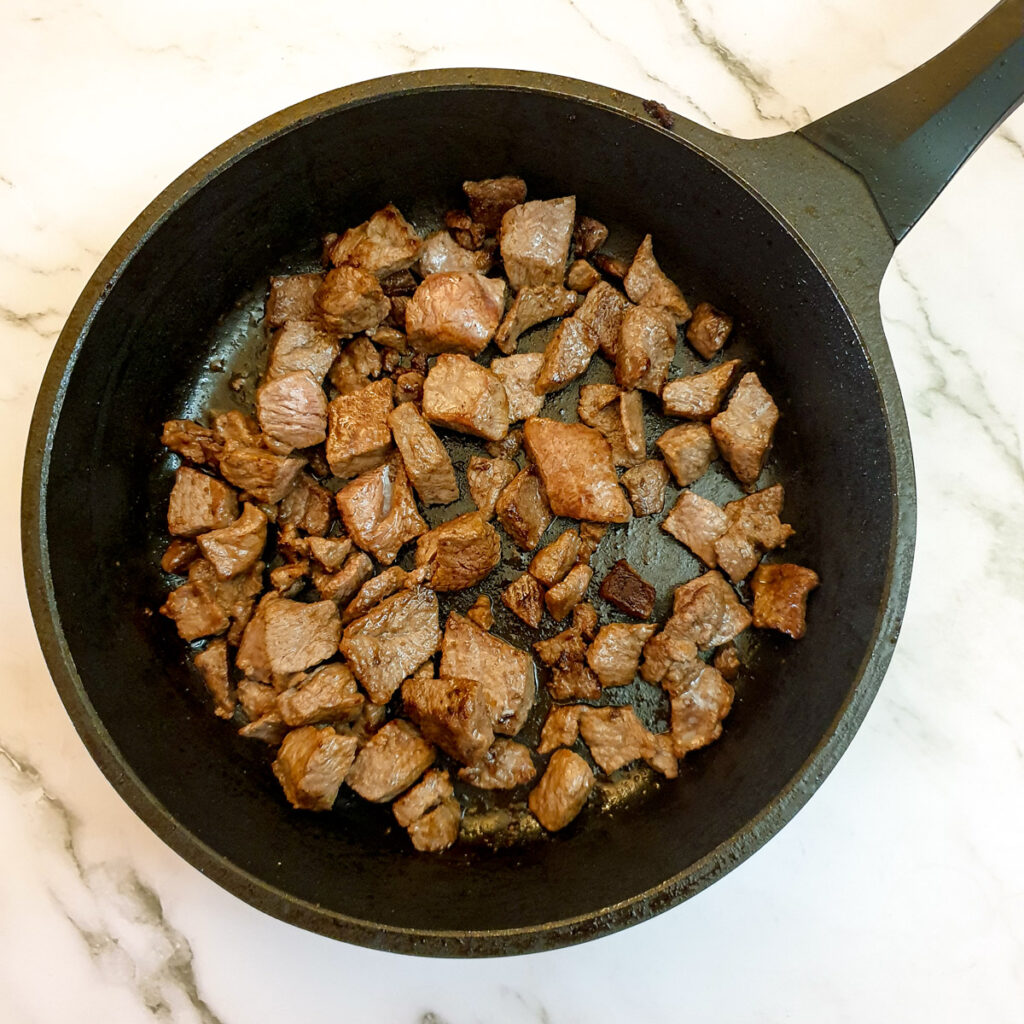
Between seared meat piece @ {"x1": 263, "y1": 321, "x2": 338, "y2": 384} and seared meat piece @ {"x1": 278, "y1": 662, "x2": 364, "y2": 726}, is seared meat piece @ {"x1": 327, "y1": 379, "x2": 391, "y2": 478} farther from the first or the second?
seared meat piece @ {"x1": 278, "y1": 662, "x2": 364, "y2": 726}

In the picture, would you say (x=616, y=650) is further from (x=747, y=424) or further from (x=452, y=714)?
(x=747, y=424)

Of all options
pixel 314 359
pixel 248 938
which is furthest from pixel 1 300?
pixel 248 938

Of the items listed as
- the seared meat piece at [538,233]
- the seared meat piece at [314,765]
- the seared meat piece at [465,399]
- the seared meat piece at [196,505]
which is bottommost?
the seared meat piece at [314,765]

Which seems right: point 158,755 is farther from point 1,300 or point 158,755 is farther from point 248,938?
point 1,300

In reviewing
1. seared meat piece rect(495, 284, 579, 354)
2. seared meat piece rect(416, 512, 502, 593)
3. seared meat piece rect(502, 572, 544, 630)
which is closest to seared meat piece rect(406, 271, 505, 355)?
seared meat piece rect(495, 284, 579, 354)

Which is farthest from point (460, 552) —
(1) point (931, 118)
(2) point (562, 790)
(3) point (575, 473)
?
(1) point (931, 118)

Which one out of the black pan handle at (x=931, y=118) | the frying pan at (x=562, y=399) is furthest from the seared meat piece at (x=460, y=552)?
the black pan handle at (x=931, y=118)

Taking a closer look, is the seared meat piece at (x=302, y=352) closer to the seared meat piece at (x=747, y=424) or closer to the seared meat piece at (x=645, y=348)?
the seared meat piece at (x=645, y=348)
